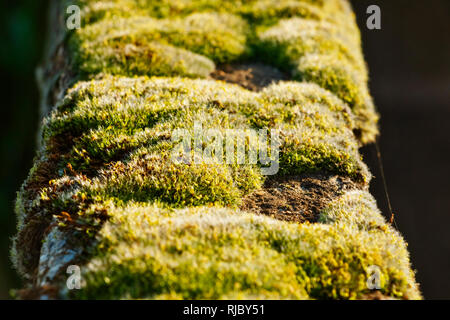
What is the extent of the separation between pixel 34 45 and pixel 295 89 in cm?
2596

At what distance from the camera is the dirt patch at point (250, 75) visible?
46.0 ft

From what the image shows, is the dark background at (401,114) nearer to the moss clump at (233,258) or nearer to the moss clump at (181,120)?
the moss clump at (181,120)

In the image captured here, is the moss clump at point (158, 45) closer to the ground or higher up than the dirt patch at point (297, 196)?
higher up

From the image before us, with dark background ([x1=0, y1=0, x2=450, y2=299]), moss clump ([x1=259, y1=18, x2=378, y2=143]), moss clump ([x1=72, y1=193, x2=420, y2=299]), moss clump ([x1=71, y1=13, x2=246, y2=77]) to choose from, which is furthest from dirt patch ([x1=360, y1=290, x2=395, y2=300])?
moss clump ([x1=71, y1=13, x2=246, y2=77])

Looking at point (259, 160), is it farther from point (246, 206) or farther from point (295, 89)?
point (295, 89)

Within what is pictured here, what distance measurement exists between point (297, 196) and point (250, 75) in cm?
695

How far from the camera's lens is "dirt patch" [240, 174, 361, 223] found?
8562 mm

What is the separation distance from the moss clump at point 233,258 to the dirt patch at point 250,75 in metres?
7.31

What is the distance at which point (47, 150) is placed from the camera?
985 centimetres

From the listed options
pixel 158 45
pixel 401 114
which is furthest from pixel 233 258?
pixel 401 114

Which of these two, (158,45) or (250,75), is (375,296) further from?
(158,45)

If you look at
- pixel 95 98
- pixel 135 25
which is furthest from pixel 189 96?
pixel 135 25

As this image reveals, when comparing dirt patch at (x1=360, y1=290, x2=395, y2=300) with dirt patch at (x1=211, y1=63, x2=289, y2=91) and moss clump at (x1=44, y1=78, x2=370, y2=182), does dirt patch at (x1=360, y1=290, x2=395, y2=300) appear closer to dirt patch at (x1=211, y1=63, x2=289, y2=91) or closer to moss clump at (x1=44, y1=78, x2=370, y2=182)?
moss clump at (x1=44, y1=78, x2=370, y2=182)

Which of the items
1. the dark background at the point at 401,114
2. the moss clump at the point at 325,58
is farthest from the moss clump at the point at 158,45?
the dark background at the point at 401,114
